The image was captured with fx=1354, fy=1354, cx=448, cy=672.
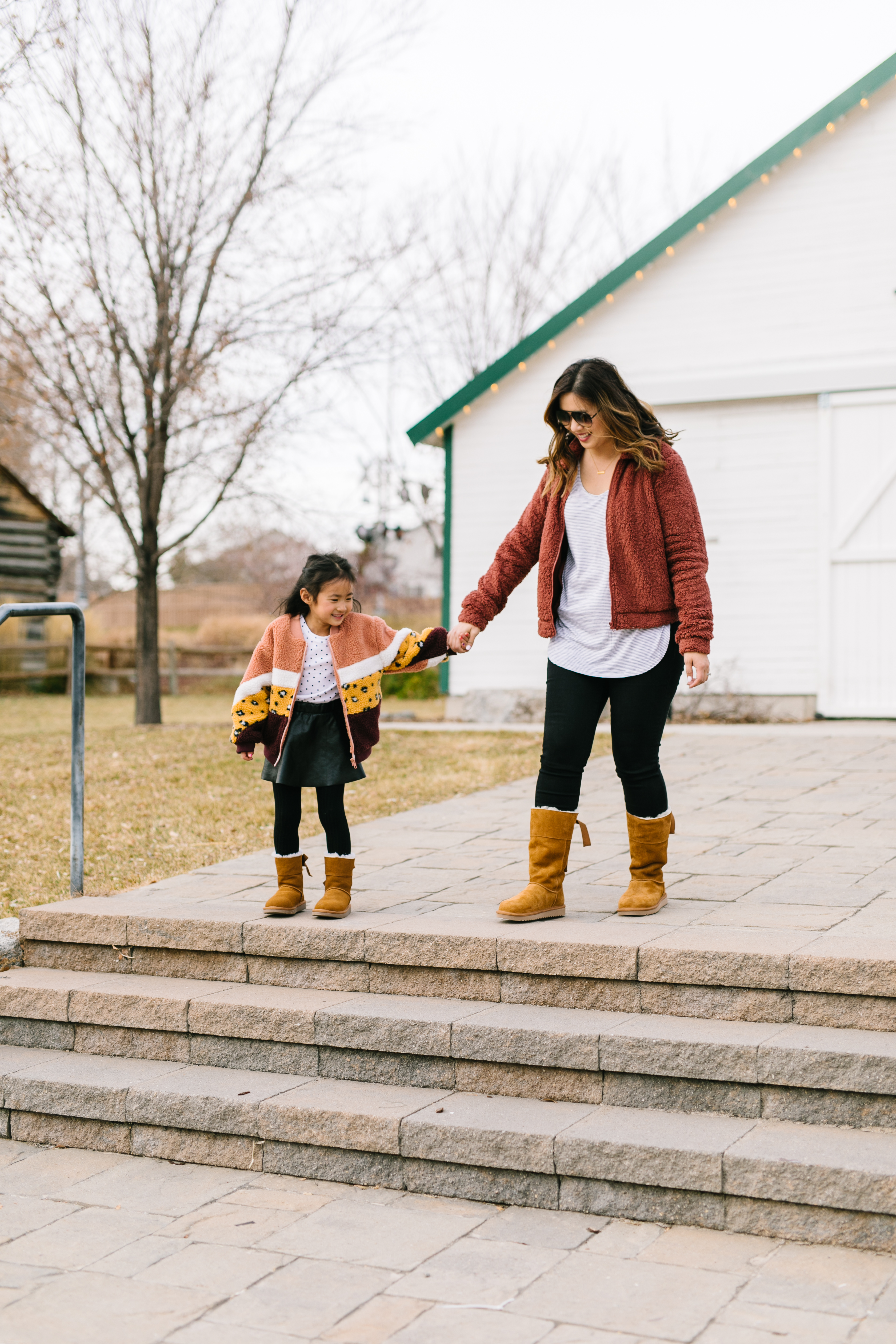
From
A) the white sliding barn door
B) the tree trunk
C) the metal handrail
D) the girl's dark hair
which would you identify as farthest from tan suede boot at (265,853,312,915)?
the tree trunk

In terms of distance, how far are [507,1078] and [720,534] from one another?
8776mm

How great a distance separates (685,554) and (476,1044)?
158 cm

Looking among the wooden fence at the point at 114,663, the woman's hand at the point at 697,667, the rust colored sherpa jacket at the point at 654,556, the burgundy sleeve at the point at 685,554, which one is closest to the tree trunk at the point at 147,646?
the wooden fence at the point at 114,663

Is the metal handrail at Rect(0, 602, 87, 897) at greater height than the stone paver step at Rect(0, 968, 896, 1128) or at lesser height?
greater

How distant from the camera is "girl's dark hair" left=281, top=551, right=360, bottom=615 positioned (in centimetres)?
437

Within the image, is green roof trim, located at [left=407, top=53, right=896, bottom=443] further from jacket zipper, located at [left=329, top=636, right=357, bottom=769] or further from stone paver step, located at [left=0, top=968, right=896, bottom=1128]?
stone paver step, located at [left=0, top=968, right=896, bottom=1128]

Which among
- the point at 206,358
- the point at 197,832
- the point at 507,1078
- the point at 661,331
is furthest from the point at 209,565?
the point at 507,1078

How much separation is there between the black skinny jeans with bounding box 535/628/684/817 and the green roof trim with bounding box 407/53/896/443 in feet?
26.4

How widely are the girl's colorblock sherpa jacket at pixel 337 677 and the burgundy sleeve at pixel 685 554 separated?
2.62ft

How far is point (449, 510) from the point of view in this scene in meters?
12.8

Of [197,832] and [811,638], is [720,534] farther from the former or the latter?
[197,832]

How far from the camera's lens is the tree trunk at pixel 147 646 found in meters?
14.7

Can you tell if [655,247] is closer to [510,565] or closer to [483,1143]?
[510,565]

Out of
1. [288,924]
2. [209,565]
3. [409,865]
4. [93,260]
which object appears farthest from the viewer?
[209,565]
